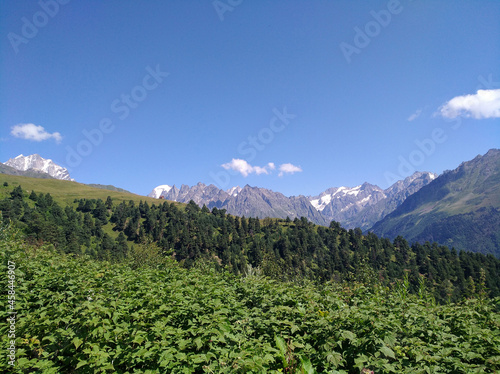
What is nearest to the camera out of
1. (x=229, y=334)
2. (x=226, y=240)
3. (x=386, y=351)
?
(x=386, y=351)

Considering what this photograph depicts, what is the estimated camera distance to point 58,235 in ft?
375

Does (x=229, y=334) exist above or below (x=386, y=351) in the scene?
above

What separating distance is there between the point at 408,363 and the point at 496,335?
212 centimetres

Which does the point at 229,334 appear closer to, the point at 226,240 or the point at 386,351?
the point at 386,351

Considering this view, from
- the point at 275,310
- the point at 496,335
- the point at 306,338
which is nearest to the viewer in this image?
the point at 496,335

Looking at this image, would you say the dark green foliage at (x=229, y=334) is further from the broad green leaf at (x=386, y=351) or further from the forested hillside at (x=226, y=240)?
the forested hillside at (x=226, y=240)

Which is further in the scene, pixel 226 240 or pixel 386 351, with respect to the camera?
pixel 226 240

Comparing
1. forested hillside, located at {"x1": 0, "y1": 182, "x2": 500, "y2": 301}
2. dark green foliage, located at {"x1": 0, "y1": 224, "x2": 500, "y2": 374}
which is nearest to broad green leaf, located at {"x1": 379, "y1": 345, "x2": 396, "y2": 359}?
dark green foliage, located at {"x1": 0, "y1": 224, "x2": 500, "y2": 374}

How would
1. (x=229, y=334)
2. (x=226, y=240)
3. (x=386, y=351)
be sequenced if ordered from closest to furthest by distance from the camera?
(x=386, y=351), (x=229, y=334), (x=226, y=240)

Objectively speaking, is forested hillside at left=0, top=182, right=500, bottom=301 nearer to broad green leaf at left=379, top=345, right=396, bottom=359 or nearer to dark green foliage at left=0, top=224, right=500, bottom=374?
dark green foliage at left=0, top=224, right=500, bottom=374

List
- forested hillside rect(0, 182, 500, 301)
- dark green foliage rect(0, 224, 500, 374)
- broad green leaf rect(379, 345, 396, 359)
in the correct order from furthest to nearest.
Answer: forested hillside rect(0, 182, 500, 301)
dark green foliage rect(0, 224, 500, 374)
broad green leaf rect(379, 345, 396, 359)

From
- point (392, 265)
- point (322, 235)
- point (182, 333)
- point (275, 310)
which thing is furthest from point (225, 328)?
point (322, 235)

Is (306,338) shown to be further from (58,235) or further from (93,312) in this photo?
(58,235)

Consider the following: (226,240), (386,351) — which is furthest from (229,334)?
(226,240)
